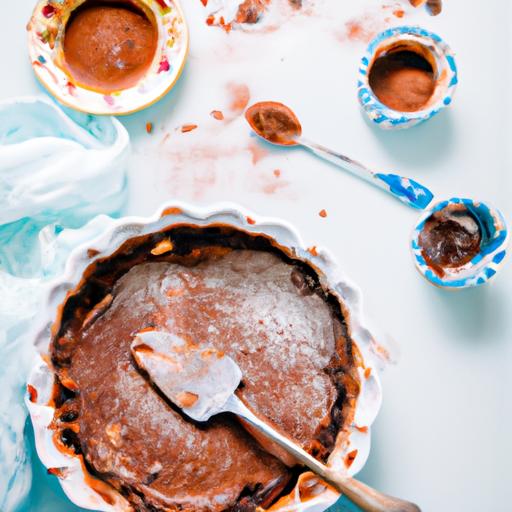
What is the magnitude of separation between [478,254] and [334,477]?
0.50 metres

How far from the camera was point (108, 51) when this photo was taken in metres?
1.27

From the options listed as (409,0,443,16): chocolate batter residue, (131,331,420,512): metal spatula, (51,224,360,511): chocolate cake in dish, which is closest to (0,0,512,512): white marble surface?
(409,0,443,16): chocolate batter residue

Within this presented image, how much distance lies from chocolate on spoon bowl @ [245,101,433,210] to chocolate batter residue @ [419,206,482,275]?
69 mm

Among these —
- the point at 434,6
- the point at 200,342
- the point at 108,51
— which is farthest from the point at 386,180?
the point at 108,51

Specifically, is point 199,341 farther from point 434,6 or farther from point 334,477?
point 434,6

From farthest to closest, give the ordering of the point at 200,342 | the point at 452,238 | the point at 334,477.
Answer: the point at 452,238 → the point at 200,342 → the point at 334,477

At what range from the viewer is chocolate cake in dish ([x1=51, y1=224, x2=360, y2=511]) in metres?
1.11

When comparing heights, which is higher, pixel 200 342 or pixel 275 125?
pixel 275 125

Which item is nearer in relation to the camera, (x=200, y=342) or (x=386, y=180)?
(x=200, y=342)

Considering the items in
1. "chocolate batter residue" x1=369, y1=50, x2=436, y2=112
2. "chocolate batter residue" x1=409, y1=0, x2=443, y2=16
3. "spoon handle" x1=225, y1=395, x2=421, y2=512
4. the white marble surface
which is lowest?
"spoon handle" x1=225, y1=395, x2=421, y2=512

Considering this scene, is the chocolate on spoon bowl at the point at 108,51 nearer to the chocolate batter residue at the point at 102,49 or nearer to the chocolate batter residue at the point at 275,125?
the chocolate batter residue at the point at 102,49

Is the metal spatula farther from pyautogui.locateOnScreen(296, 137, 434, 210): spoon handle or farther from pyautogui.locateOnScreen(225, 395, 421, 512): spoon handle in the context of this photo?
pyautogui.locateOnScreen(296, 137, 434, 210): spoon handle

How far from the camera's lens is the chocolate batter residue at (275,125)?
1.29m

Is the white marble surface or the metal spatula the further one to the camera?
the white marble surface
